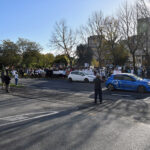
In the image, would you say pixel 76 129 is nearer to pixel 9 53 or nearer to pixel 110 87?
pixel 110 87

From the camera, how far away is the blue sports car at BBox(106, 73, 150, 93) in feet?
46.2

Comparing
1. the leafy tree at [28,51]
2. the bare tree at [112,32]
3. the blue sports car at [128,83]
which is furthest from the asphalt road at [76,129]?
the leafy tree at [28,51]

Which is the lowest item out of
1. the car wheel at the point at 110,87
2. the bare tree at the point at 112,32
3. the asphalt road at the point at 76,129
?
the asphalt road at the point at 76,129

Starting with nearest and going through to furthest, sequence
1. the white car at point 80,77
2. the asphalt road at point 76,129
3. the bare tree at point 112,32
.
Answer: the asphalt road at point 76,129 < the white car at point 80,77 < the bare tree at point 112,32

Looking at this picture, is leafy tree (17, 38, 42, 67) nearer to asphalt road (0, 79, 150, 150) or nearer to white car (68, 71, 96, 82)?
white car (68, 71, 96, 82)

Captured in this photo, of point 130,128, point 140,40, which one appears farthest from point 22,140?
point 140,40

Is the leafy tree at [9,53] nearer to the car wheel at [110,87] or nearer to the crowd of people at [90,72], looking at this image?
the crowd of people at [90,72]

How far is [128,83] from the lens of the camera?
14875 millimetres

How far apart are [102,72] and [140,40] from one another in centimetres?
728

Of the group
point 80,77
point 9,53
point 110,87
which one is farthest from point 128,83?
Answer: point 9,53

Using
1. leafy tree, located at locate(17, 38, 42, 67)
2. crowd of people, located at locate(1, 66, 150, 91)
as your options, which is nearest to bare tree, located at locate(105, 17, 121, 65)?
crowd of people, located at locate(1, 66, 150, 91)

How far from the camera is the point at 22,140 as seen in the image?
5.21 metres

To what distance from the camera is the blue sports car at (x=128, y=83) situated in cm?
1409

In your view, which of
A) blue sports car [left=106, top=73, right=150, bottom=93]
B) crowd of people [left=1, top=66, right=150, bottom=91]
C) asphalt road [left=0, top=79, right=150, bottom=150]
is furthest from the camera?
crowd of people [left=1, top=66, right=150, bottom=91]
